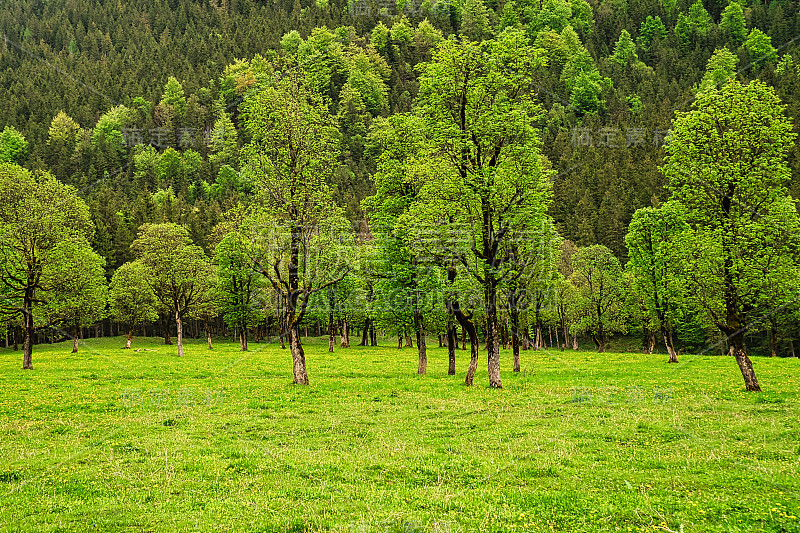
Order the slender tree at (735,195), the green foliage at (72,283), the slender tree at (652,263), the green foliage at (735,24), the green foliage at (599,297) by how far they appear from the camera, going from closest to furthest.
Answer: the slender tree at (735,195), the green foliage at (72,283), the slender tree at (652,263), the green foliage at (599,297), the green foliage at (735,24)

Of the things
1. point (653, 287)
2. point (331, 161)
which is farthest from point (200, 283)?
point (653, 287)

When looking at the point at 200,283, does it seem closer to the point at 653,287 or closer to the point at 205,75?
the point at 653,287

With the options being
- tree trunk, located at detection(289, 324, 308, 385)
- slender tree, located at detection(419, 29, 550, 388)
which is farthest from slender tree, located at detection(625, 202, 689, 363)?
tree trunk, located at detection(289, 324, 308, 385)

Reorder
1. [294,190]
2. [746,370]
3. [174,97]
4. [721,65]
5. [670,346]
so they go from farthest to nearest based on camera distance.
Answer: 1. [174,97]
2. [721,65]
3. [670,346]
4. [294,190]
5. [746,370]

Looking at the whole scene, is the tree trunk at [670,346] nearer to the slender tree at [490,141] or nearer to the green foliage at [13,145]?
the slender tree at [490,141]

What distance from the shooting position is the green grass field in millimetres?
10023

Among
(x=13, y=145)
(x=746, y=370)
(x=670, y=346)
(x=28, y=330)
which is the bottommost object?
(x=670, y=346)

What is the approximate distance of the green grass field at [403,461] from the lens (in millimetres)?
10023

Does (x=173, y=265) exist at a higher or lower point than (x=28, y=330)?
higher

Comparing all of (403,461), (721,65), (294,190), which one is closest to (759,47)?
(721,65)

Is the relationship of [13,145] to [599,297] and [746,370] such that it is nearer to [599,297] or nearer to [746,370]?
[599,297]

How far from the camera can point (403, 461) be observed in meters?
14.0

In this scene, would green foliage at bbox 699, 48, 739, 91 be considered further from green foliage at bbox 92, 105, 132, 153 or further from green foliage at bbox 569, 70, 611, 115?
green foliage at bbox 92, 105, 132, 153

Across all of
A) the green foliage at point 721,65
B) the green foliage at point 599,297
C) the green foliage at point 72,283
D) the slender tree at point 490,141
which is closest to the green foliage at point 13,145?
the green foliage at point 72,283
